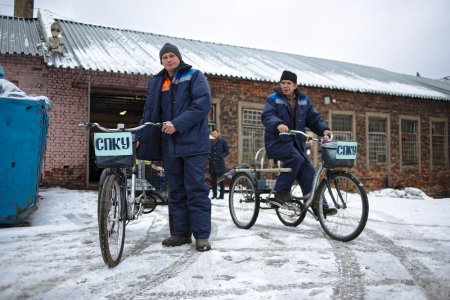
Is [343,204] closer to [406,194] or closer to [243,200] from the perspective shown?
[243,200]

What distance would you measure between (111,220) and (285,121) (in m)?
2.36

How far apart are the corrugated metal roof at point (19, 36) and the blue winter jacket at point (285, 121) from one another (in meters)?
7.35

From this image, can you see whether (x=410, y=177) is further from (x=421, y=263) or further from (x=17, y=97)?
(x=17, y=97)

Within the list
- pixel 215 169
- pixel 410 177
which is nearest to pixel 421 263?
pixel 215 169

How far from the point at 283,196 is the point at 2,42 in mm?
9296

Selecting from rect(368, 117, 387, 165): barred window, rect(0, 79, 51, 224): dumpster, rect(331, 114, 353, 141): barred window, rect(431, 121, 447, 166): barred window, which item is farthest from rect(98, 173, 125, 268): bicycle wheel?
rect(431, 121, 447, 166): barred window

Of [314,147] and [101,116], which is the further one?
[101,116]

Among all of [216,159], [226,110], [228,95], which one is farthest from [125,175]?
[228,95]

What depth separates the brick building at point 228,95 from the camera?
9569 millimetres

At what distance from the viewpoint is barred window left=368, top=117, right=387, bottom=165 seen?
48.6 feet

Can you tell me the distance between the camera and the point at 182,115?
325cm

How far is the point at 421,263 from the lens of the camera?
2.91 meters

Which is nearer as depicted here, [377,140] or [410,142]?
[377,140]

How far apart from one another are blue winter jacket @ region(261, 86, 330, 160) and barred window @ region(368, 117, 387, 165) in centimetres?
1137
